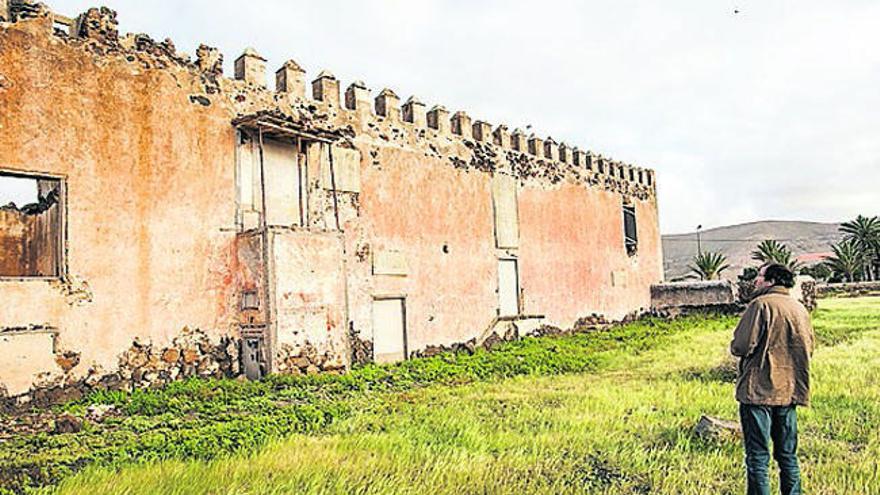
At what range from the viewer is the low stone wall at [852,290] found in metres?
35.4

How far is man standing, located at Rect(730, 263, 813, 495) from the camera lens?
4441 mm

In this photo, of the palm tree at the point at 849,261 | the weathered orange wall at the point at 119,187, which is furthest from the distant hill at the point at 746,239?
the weathered orange wall at the point at 119,187

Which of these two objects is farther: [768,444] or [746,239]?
[746,239]

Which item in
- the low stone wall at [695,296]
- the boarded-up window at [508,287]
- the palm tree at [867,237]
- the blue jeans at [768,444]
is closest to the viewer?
the blue jeans at [768,444]

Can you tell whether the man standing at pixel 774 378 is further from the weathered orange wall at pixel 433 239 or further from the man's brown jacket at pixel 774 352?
the weathered orange wall at pixel 433 239

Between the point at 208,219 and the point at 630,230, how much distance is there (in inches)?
618

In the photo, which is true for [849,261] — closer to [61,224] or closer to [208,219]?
[208,219]

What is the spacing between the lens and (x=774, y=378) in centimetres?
452

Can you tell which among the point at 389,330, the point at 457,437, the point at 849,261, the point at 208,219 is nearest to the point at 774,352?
the point at 457,437

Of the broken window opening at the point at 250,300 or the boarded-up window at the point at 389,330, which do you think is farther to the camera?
the boarded-up window at the point at 389,330

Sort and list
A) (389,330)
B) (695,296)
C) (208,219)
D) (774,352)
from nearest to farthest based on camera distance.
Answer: (774,352) < (208,219) < (389,330) < (695,296)

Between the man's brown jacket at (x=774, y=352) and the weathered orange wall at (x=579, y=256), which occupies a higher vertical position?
the weathered orange wall at (x=579, y=256)

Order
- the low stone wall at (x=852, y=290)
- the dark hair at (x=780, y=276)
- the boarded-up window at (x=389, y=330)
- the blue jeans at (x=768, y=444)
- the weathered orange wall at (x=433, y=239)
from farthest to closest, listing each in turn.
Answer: the low stone wall at (x=852, y=290), the weathered orange wall at (x=433, y=239), the boarded-up window at (x=389, y=330), the dark hair at (x=780, y=276), the blue jeans at (x=768, y=444)

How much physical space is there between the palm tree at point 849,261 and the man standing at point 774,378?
43.8 meters
